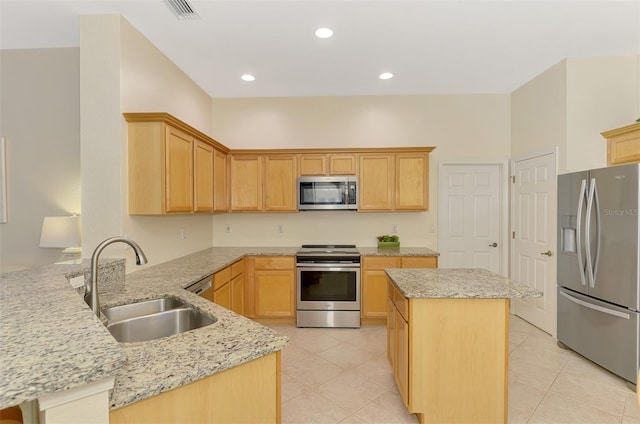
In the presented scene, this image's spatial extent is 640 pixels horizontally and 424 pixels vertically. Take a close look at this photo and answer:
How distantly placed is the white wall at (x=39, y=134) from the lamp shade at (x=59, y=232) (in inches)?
7.9

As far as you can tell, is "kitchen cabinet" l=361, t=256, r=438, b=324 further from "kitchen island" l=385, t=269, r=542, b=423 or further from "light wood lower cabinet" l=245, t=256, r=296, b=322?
"kitchen island" l=385, t=269, r=542, b=423

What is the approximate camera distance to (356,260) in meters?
3.83

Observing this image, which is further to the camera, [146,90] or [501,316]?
[146,90]

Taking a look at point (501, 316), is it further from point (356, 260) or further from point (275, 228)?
point (275, 228)

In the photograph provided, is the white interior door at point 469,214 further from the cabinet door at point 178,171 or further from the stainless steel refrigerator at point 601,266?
the cabinet door at point 178,171

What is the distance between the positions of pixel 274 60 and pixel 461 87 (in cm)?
250

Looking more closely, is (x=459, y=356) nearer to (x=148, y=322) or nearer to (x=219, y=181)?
(x=148, y=322)

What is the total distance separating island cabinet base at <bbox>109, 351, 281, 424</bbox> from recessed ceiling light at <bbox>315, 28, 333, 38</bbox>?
265cm

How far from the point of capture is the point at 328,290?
3.84 meters

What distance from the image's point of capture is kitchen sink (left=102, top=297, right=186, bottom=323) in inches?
72.7

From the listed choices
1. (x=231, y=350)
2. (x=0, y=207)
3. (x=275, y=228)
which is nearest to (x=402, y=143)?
(x=275, y=228)

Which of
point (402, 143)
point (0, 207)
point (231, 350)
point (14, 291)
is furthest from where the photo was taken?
point (402, 143)

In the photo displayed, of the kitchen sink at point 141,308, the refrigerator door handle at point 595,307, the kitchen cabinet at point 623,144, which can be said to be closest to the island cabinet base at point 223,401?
the kitchen sink at point 141,308

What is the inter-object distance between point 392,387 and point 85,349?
7.60 ft
